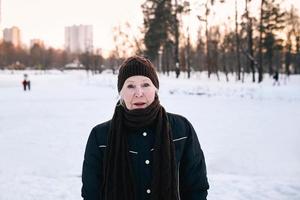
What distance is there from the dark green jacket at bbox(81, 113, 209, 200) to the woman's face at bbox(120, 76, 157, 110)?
0.58 ft

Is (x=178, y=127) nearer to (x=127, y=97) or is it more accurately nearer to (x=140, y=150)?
(x=140, y=150)

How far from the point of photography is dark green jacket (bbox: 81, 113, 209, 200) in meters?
2.59

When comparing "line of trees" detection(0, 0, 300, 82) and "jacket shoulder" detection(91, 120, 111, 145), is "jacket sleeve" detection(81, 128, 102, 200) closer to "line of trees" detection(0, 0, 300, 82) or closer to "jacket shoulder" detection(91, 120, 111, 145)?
"jacket shoulder" detection(91, 120, 111, 145)

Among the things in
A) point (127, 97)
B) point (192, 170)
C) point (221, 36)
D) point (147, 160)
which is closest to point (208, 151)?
point (192, 170)

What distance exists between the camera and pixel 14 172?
722 centimetres

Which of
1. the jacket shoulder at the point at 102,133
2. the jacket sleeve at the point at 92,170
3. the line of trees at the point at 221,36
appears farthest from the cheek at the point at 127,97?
the line of trees at the point at 221,36

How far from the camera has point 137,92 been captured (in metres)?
2.53

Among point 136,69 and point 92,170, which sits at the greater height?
point 136,69

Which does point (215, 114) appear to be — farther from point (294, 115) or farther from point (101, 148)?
point (101, 148)

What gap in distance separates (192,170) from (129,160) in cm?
46

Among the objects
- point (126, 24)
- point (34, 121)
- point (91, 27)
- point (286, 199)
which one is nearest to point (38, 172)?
point (286, 199)

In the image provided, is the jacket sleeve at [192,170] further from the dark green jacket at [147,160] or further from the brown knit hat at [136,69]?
the brown knit hat at [136,69]

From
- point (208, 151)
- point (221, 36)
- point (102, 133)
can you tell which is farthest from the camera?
point (221, 36)

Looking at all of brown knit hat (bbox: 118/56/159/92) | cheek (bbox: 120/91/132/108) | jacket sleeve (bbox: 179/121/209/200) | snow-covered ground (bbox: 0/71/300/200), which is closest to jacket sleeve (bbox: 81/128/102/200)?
cheek (bbox: 120/91/132/108)
